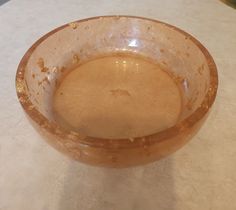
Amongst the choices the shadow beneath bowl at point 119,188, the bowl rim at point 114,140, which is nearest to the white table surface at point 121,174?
the shadow beneath bowl at point 119,188

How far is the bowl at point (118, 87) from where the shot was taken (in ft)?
1.30

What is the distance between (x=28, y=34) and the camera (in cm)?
84

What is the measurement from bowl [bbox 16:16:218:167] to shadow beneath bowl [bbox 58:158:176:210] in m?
0.07

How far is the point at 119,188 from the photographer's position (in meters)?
0.49

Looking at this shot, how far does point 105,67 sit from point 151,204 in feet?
0.92

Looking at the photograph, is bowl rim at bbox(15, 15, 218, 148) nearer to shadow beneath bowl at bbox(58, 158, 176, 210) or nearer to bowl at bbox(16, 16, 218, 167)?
bowl at bbox(16, 16, 218, 167)

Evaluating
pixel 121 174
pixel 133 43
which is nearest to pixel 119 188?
pixel 121 174

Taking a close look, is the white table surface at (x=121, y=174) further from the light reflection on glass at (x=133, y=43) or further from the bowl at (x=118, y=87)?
the light reflection on glass at (x=133, y=43)

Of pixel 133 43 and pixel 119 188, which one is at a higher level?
pixel 133 43

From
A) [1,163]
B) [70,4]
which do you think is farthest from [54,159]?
[70,4]

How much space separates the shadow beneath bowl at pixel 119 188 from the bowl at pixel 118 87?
2.9 inches

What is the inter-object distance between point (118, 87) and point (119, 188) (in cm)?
19

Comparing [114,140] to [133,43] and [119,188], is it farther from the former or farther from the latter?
[133,43]

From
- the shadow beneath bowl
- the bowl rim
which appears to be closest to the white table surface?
the shadow beneath bowl
